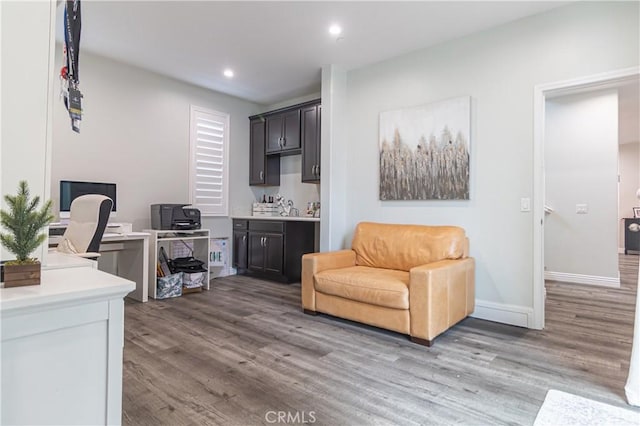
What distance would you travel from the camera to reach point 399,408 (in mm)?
1789

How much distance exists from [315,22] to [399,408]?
315 cm

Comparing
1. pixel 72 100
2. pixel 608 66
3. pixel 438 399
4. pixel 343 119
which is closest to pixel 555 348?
pixel 438 399

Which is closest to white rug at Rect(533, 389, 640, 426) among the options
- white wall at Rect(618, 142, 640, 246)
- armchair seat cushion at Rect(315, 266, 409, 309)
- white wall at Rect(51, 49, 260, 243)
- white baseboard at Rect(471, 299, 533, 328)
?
armchair seat cushion at Rect(315, 266, 409, 309)

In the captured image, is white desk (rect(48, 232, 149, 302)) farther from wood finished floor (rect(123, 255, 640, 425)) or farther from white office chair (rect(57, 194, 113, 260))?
white office chair (rect(57, 194, 113, 260))

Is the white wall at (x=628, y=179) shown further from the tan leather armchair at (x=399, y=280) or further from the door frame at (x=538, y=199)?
the tan leather armchair at (x=399, y=280)

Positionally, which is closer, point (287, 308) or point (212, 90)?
point (287, 308)

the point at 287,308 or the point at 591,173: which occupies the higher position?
the point at 591,173

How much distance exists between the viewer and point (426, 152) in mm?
3646

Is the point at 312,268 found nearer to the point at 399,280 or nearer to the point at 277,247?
the point at 399,280

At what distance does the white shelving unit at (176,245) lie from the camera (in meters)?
4.03

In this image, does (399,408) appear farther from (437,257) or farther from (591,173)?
(591,173)

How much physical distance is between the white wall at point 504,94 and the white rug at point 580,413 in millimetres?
1312

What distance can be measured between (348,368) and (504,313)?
1785 mm

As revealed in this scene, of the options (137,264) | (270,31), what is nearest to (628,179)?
(270,31)
